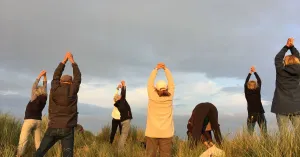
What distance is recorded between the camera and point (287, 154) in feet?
17.2

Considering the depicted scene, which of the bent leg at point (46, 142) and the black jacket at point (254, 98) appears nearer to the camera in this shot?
the bent leg at point (46, 142)

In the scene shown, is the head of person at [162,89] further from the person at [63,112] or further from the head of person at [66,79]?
the head of person at [66,79]

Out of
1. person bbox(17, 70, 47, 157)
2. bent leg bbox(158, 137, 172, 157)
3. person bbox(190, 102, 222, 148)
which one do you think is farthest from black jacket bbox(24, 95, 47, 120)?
person bbox(190, 102, 222, 148)

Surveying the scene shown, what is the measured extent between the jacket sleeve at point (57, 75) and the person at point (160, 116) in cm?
183

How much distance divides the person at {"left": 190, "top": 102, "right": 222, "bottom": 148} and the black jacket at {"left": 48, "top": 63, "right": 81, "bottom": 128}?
340 centimetres

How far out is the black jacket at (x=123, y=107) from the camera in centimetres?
1113

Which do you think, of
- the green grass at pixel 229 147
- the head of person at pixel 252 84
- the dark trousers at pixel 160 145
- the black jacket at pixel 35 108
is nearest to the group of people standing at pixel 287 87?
the green grass at pixel 229 147

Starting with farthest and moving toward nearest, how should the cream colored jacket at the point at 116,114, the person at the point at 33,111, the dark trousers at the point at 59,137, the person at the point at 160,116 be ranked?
the cream colored jacket at the point at 116,114, the person at the point at 33,111, the person at the point at 160,116, the dark trousers at the point at 59,137

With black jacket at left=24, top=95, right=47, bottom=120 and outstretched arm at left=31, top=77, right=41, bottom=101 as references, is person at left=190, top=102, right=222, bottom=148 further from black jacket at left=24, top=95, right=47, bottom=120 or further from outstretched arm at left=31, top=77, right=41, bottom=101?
outstretched arm at left=31, top=77, right=41, bottom=101

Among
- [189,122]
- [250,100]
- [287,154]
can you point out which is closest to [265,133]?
[287,154]

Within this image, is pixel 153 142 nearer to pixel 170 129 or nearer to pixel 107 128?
pixel 170 129

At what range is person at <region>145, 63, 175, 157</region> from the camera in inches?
276

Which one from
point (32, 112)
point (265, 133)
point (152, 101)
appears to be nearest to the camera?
point (265, 133)

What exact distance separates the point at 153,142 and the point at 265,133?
226 centimetres
